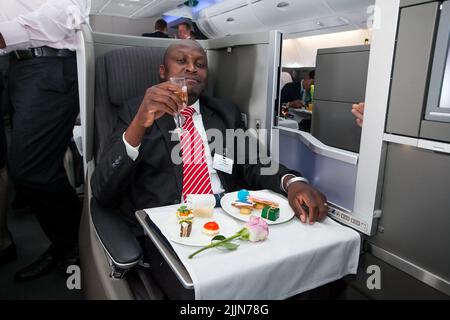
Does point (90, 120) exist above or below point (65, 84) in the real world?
below

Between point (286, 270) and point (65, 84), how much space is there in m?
1.72

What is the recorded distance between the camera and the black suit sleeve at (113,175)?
1.28 meters

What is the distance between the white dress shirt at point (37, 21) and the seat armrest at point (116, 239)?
1.12 m

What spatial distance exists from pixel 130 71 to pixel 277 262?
4.03 feet

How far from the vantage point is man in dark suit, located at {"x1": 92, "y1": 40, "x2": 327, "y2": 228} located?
3.93ft

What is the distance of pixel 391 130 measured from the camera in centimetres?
102

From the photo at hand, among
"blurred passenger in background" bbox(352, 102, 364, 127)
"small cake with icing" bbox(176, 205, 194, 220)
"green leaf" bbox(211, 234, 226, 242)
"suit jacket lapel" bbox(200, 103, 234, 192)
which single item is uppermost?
"blurred passenger in background" bbox(352, 102, 364, 127)

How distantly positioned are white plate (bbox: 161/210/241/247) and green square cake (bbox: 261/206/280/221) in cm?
11

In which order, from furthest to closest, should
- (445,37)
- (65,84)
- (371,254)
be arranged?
(65,84), (371,254), (445,37)

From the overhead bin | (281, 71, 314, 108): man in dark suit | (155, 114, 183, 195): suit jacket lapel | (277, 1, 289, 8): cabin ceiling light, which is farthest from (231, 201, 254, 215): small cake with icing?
(277, 1, 289, 8): cabin ceiling light

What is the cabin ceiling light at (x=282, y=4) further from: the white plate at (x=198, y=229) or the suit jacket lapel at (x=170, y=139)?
the white plate at (x=198, y=229)

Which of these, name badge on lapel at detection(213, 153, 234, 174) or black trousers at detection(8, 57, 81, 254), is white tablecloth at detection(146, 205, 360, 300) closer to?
name badge on lapel at detection(213, 153, 234, 174)
